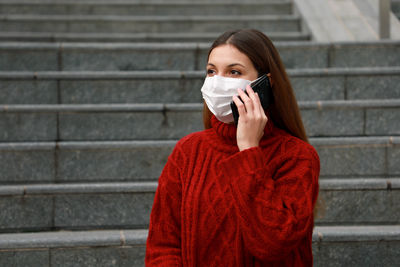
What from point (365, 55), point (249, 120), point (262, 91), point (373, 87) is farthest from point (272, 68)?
point (365, 55)

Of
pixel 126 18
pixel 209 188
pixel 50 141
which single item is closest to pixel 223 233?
pixel 209 188

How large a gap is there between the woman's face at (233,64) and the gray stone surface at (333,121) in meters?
2.47

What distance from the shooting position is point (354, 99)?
4.71 m

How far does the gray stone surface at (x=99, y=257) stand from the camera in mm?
3178

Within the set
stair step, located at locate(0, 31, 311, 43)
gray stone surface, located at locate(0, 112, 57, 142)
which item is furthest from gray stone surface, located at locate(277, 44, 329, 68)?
gray stone surface, located at locate(0, 112, 57, 142)

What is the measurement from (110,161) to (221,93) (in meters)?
2.21

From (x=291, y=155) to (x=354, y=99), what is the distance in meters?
3.08

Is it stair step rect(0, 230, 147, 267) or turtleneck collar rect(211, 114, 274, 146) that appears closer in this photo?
turtleneck collar rect(211, 114, 274, 146)

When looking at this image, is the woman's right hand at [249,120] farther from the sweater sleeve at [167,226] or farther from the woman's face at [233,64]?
the sweater sleeve at [167,226]

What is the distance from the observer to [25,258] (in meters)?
3.17

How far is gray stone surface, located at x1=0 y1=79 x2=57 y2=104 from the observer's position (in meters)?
4.65

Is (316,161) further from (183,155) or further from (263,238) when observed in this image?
(183,155)

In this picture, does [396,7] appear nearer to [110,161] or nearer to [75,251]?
[110,161]

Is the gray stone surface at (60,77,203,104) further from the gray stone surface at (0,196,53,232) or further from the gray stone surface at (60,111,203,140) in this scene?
the gray stone surface at (0,196,53,232)
